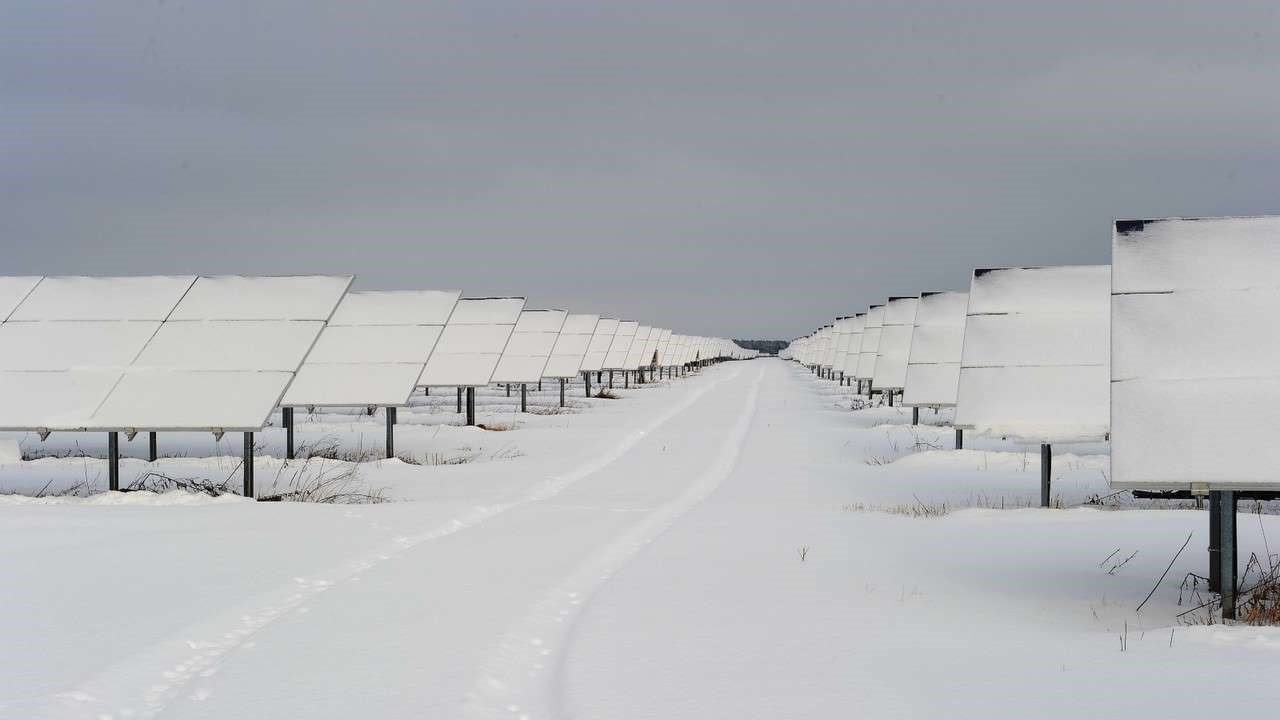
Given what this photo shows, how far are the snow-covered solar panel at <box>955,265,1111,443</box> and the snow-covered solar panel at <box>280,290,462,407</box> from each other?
9467mm

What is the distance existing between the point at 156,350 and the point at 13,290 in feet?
11.4

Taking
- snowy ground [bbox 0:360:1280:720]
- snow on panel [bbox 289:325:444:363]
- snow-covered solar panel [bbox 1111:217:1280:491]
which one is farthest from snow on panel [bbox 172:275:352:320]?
snow-covered solar panel [bbox 1111:217:1280:491]

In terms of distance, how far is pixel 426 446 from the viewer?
20875 mm

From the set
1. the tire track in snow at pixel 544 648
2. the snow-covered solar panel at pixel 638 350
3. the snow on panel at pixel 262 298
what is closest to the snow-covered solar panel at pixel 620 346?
the snow-covered solar panel at pixel 638 350

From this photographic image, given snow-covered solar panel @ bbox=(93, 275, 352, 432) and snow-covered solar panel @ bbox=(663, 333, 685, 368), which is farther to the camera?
snow-covered solar panel @ bbox=(663, 333, 685, 368)

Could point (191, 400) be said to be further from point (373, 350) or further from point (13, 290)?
point (373, 350)

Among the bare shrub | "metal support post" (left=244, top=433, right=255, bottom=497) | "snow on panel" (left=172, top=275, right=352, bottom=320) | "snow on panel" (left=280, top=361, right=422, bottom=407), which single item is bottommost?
the bare shrub

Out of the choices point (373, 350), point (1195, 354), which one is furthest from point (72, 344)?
point (1195, 354)

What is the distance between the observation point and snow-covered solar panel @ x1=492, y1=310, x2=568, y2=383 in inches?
1261

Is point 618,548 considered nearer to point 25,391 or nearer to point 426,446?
point 25,391

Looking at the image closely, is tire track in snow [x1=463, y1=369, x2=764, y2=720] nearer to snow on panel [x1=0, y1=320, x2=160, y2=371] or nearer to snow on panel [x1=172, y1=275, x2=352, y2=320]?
snow on panel [x1=172, y1=275, x2=352, y2=320]

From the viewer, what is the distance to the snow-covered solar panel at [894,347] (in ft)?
91.1

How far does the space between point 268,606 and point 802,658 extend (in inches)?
142

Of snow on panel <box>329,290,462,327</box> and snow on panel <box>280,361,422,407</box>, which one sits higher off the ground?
snow on panel <box>329,290,462,327</box>
